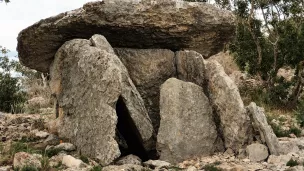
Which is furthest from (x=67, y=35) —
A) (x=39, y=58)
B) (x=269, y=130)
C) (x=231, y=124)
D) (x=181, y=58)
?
(x=269, y=130)

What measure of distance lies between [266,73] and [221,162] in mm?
14002

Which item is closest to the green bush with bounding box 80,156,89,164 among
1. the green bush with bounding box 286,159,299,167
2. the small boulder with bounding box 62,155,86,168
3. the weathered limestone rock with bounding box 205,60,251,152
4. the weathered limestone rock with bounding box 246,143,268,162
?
the small boulder with bounding box 62,155,86,168

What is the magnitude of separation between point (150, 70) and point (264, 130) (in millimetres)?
4009

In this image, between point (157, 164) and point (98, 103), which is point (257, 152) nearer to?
point (157, 164)

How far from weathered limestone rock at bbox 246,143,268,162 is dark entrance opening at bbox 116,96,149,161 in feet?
8.97

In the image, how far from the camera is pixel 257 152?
10422 mm

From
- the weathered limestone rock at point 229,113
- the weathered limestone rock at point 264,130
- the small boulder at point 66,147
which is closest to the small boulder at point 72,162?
the small boulder at point 66,147

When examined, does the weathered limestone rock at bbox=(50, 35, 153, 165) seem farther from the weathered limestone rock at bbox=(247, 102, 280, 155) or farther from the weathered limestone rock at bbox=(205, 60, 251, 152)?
the weathered limestone rock at bbox=(247, 102, 280, 155)

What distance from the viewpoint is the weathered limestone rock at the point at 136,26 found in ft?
39.7

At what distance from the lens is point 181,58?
1312 cm

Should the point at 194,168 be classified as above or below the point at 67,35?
below

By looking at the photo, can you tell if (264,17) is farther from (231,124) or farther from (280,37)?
(231,124)

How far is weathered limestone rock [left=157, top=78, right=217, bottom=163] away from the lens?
10.8 metres

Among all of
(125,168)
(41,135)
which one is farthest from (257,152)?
(41,135)
